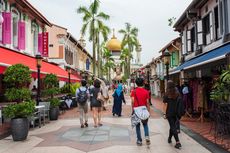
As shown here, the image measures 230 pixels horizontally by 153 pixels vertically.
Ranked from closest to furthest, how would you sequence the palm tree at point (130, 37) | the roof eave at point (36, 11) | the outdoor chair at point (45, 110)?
1. the outdoor chair at point (45, 110)
2. the roof eave at point (36, 11)
3. the palm tree at point (130, 37)

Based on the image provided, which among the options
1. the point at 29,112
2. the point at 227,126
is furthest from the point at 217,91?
the point at 29,112

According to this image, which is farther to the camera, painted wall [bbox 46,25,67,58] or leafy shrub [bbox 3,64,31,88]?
painted wall [bbox 46,25,67,58]

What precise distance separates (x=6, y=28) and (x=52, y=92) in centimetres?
403

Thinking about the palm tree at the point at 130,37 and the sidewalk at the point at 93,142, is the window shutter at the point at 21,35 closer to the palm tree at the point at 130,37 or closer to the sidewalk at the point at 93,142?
the sidewalk at the point at 93,142

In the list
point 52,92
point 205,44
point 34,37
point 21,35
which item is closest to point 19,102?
point 52,92

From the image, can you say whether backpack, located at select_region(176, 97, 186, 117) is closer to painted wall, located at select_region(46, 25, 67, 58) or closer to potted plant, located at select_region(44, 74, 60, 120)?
potted plant, located at select_region(44, 74, 60, 120)

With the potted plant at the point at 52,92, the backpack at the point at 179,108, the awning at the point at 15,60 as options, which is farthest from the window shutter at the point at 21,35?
the backpack at the point at 179,108

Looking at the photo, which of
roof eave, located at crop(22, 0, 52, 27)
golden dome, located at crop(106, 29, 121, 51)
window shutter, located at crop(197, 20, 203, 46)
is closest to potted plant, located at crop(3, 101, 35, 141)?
roof eave, located at crop(22, 0, 52, 27)

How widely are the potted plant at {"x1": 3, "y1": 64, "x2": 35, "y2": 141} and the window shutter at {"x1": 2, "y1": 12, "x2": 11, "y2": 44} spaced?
606 centimetres

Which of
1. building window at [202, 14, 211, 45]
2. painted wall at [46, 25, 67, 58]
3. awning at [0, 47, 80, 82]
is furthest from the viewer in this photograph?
painted wall at [46, 25, 67, 58]

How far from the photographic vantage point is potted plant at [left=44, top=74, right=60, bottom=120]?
48.4 feet

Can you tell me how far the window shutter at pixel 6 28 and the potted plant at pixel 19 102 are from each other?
6.06 meters

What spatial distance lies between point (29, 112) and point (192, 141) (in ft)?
15.8

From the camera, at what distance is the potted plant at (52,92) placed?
14.8m
